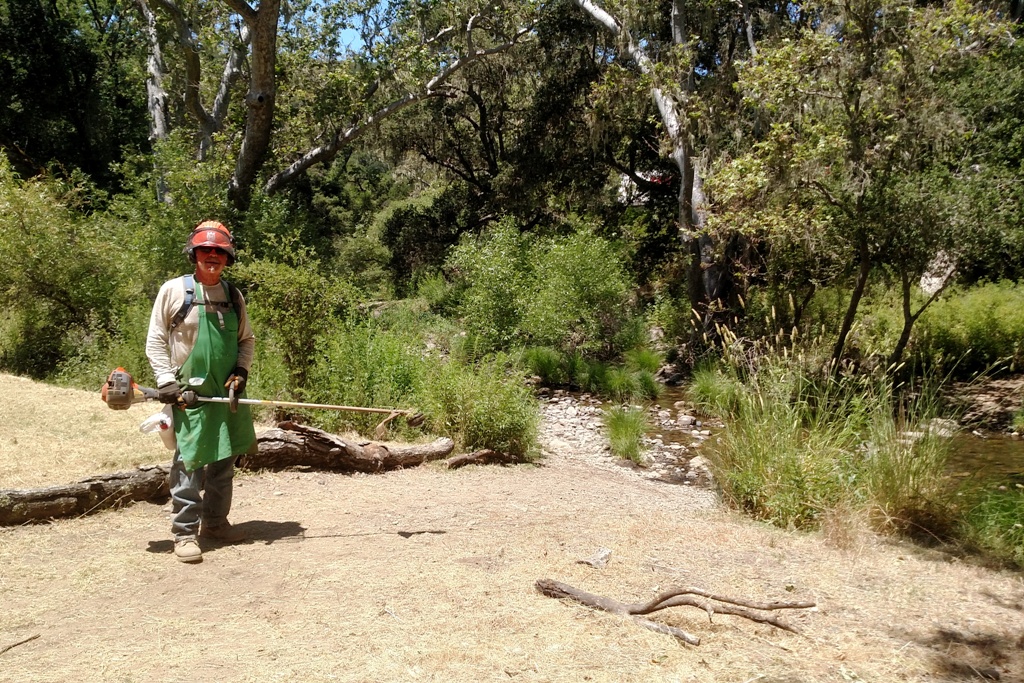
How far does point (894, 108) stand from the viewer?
39.4 feet

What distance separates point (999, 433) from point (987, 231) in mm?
2989

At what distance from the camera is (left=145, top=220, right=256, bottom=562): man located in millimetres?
4898

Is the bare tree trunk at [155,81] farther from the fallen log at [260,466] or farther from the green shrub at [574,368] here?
the fallen log at [260,466]

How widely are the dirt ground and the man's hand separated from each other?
1014 mm

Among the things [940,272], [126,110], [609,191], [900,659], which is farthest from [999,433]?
[126,110]

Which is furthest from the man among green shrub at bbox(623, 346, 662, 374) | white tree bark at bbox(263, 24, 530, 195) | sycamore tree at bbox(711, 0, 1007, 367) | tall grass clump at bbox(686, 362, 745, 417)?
white tree bark at bbox(263, 24, 530, 195)

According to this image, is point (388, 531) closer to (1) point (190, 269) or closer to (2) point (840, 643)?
(2) point (840, 643)

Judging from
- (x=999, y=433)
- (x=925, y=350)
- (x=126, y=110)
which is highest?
(x=126, y=110)

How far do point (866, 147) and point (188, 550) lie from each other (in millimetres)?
11310

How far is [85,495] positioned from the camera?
5570mm

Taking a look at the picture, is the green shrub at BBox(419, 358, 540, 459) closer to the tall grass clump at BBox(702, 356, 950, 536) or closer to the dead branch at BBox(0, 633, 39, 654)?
the tall grass clump at BBox(702, 356, 950, 536)

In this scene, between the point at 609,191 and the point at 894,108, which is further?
the point at 609,191

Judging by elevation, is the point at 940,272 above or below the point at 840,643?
above

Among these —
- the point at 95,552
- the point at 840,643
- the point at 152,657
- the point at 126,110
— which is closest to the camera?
the point at 152,657
